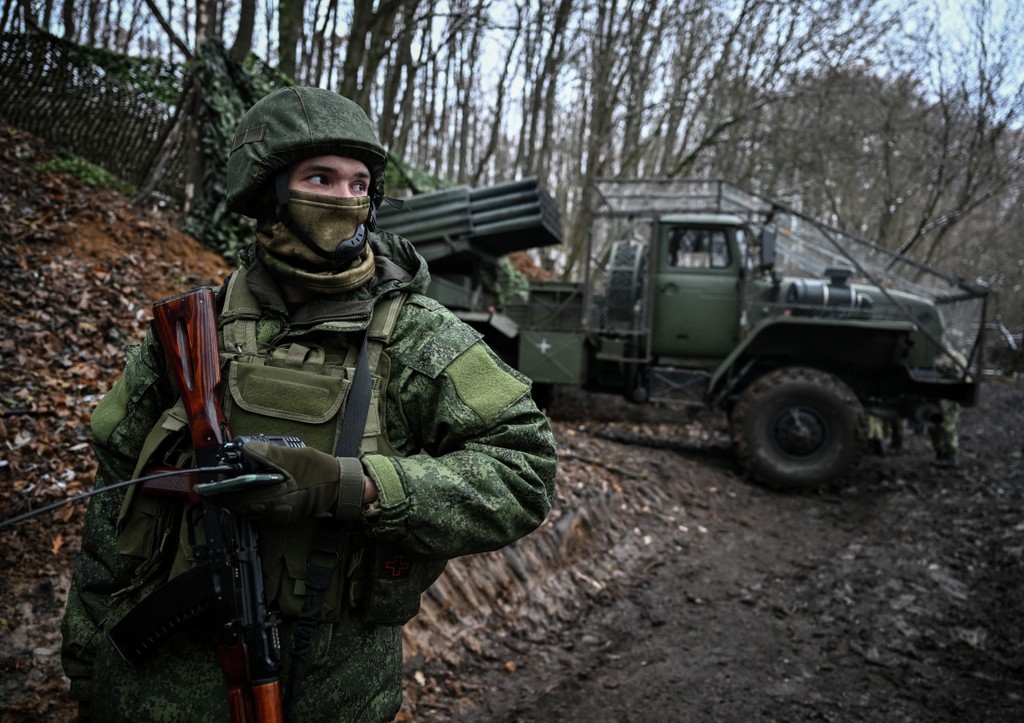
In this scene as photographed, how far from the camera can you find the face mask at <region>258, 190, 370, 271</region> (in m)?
1.48

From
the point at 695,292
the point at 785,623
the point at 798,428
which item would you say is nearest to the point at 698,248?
the point at 695,292

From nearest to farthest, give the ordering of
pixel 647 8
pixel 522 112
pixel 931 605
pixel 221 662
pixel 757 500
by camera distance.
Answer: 1. pixel 221 662
2. pixel 931 605
3. pixel 757 500
4. pixel 647 8
5. pixel 522 112

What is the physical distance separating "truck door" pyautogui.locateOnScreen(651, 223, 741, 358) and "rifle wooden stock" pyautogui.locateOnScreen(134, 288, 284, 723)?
6.45m

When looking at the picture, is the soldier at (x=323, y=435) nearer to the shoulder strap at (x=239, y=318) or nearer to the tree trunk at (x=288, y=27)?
the shoulder strap at (x=239, y=318)

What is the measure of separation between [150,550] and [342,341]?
58cm

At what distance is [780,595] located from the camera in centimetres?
448

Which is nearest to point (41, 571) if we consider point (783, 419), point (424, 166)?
point (783, 419)

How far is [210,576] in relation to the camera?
1.32m

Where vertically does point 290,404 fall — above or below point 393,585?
above

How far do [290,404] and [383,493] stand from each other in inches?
11.2

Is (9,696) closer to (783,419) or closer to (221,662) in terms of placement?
(221,662)

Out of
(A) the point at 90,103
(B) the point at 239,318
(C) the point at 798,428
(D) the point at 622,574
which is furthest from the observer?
(A) the point at 90,103

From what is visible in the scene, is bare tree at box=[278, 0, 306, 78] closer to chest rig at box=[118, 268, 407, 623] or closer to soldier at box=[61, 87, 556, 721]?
soldier at box=[61, 87, 556, 721]

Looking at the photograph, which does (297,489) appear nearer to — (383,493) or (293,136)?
(383,493)
